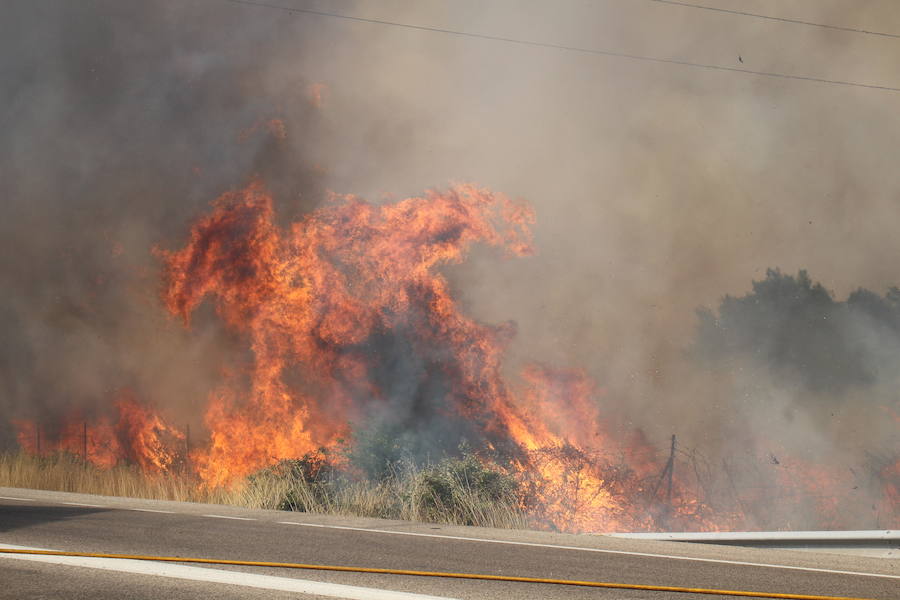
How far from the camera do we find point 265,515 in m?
11.9

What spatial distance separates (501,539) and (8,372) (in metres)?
22.7

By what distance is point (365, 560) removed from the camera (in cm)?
834

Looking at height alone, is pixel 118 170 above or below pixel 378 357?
above

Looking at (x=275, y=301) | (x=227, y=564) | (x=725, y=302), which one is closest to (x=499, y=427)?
(x=275, y=301)

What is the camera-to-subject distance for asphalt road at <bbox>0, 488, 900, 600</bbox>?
271 inches

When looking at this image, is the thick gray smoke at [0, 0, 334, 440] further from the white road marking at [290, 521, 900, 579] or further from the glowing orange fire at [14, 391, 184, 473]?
the white road marking at [290, 521, 900, 579]

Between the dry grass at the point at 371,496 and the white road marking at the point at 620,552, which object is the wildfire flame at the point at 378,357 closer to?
the dry grass at the point at 371,496

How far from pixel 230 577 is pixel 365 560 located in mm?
1449

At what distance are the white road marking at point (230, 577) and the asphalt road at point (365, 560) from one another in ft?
0.05

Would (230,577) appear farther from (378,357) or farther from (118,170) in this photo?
(118,170)

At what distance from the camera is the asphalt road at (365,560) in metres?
6.88

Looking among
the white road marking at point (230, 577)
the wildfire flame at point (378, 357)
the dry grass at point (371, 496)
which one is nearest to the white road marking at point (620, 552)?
the dry grass at point (371, 496)

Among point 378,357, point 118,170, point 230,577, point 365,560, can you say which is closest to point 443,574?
point 365,560

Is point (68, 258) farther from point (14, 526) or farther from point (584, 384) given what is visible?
point (14, 526)
